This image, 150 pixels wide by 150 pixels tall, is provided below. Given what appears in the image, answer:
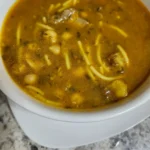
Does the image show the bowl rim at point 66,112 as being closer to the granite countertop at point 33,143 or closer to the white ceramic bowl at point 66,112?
the white ceramic bowl at point 66,112

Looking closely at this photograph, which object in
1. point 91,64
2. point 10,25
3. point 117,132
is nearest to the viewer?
point 117,132

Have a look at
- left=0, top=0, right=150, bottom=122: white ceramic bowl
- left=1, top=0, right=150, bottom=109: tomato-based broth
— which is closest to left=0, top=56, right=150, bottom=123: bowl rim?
left=0, top=0, right=150, bottom=122: white ceramic bowl

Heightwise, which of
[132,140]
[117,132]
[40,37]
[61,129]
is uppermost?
[40,37]

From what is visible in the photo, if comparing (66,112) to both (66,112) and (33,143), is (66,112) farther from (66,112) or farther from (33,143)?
(33,143)

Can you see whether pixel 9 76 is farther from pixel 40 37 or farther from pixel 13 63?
pixel 40 37

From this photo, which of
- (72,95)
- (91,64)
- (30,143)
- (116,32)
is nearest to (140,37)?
(116,32)

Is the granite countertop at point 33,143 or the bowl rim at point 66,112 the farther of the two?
the granite countertop at point 33,143

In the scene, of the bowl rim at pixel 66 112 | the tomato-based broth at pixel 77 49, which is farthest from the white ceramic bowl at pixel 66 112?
the tomato-based broth at pixel 77 49
